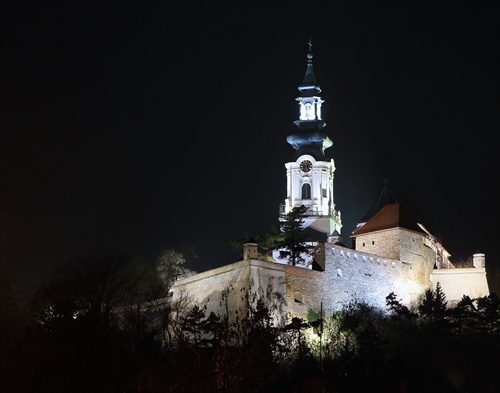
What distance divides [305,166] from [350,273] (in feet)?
68.7

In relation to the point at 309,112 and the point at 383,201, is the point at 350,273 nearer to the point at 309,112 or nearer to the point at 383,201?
the point at 383,201

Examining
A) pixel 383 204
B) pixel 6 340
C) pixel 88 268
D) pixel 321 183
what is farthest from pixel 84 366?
pixel 321 183

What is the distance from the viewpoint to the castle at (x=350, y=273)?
181 feet

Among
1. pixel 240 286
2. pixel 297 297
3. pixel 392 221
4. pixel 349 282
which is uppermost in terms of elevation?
pixel 392 221

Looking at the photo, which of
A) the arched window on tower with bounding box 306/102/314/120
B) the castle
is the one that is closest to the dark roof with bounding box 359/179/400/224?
the castle

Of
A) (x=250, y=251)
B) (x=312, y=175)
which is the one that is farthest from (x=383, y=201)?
(x=250, y=251)

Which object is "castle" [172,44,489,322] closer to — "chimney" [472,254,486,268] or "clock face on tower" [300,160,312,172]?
"chimney" [472,254,486,268]

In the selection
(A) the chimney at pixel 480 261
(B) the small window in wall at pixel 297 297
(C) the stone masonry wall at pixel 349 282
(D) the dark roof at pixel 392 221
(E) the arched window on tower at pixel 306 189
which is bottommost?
(B) the small window in wall at pixel 297 297

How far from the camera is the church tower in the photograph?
252 feet

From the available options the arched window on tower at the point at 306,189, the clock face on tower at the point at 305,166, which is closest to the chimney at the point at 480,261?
the arched window on tower at the point at 306,189

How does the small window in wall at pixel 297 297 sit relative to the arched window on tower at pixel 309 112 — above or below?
below

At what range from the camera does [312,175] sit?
3093 inches

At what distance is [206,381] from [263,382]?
1.73 m

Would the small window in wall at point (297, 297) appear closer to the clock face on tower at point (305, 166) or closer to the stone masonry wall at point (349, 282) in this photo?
the stone masonry wall at point (349, 282)
